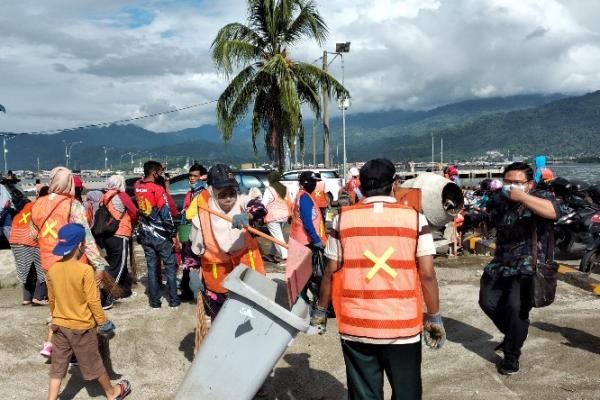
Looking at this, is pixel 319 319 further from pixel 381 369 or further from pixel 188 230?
pixel 188 230

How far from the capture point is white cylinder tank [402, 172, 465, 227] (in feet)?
18.0

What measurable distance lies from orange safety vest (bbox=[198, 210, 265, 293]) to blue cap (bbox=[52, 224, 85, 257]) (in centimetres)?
91

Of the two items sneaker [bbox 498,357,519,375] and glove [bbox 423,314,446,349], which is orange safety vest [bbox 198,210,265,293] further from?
sneaker [bbox 498,357,519,375]

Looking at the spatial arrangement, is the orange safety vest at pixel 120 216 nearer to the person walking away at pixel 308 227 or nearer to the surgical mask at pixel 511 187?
the person walking away at pixel 308 227

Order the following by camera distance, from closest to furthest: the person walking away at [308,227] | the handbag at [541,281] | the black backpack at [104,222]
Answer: the handbag at [541,281] < the person walking away at [308,227] < the black backpack at [104,222]

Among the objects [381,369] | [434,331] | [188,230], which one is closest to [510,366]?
[434,331]

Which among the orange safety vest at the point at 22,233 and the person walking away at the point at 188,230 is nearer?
the person walking away at the point at 188,230

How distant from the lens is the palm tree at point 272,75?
15.9 meters

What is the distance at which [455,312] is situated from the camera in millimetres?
6426

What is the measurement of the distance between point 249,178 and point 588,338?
32.1 feet

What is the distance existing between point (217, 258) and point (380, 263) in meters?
1.66

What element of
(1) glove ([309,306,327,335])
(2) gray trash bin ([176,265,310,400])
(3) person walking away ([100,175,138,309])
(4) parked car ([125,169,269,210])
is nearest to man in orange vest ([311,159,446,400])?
(1) glove ([309,306,327,335])

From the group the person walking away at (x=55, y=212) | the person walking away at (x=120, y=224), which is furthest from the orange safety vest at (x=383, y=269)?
the person walking away at (x=120, y=224)

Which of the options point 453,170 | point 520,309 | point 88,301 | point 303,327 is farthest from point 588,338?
point 453,170
